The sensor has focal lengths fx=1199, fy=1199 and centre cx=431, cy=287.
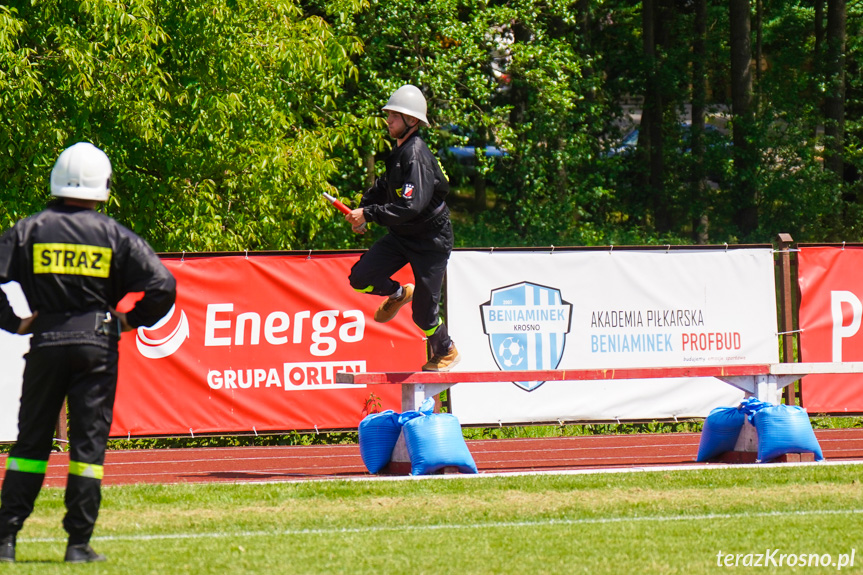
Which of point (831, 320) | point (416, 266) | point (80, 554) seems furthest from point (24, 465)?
point (831, 320)

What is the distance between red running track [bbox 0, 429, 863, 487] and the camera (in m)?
10.2

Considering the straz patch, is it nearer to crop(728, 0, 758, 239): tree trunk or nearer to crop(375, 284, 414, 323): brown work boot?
crop(375, 284, 414, 323): brown work boot

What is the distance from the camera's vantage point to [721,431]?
10.5 m

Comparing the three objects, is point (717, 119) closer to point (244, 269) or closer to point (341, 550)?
point (244, 269)

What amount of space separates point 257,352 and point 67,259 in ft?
22.3

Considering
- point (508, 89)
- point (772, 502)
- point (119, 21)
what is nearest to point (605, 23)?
point (508, 89)

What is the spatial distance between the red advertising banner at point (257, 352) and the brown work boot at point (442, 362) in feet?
9.96

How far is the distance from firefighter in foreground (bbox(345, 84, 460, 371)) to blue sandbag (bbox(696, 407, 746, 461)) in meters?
2.47

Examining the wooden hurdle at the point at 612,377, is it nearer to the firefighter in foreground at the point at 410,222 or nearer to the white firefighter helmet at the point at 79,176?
the firefighter in foreground at the point at 410,222

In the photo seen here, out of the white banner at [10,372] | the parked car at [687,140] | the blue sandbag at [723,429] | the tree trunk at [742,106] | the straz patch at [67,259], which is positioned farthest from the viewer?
the parked car at [687,140]

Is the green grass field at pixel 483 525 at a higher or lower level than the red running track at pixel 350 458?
higher

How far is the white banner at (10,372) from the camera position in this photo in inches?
468

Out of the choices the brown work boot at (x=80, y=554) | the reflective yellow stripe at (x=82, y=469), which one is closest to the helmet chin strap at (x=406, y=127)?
the reflective yellow stripe at (x=82, y=469)

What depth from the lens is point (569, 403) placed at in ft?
43.5
